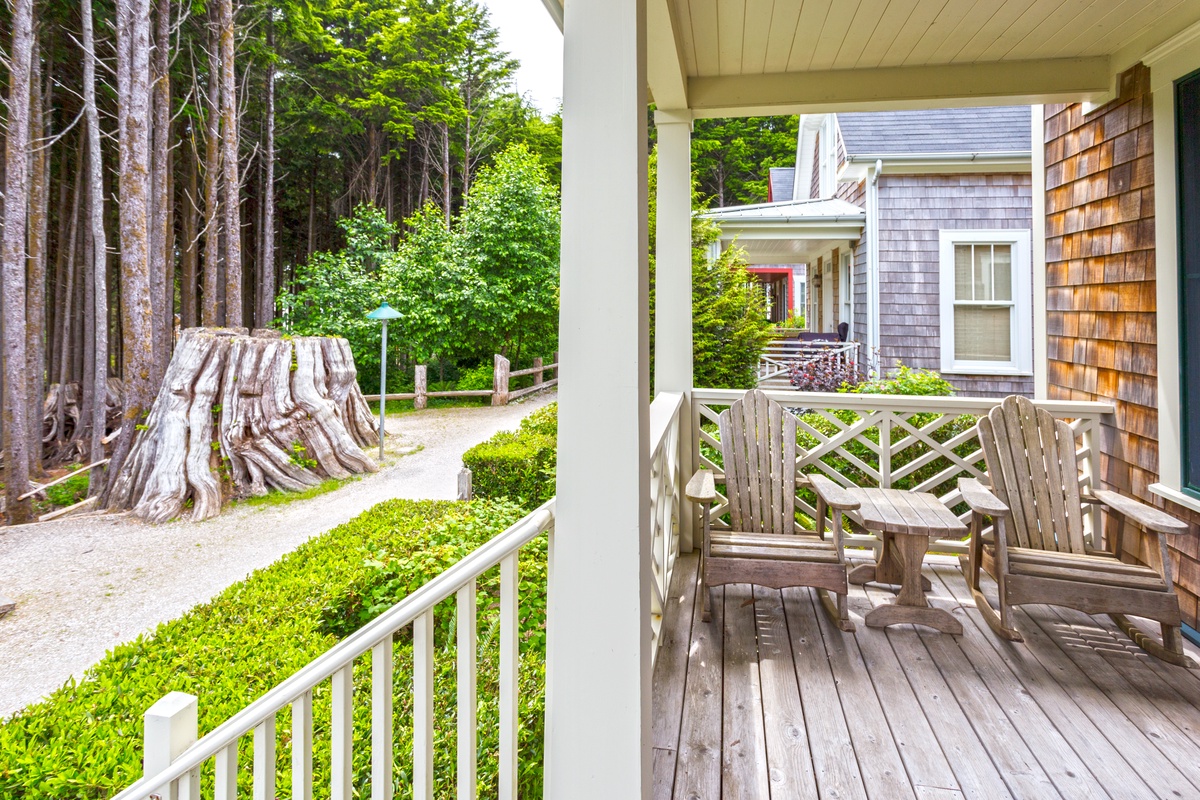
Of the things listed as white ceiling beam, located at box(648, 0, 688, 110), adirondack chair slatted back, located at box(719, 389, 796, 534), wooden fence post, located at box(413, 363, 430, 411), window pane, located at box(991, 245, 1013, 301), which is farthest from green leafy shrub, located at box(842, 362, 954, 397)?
wooden fence post, located at box(413, 363, 430, 411)

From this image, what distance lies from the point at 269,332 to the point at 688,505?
324 centimetres

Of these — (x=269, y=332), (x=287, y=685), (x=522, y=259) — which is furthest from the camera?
(x=522, y=259)

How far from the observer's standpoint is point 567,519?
1.13 meters

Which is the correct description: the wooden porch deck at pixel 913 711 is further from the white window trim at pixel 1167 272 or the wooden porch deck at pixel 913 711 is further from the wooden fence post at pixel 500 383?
the wooden fence post at pixel 500 383

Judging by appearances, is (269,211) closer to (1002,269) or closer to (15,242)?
(15,242)

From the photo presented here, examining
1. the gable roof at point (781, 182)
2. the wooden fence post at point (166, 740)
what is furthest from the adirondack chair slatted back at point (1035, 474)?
the gable roof at point (781, 182)

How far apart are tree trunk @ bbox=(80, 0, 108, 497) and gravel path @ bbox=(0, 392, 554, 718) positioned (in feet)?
1.49

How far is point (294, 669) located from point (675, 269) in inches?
94.7

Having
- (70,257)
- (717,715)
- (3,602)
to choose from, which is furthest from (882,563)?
(70,257)

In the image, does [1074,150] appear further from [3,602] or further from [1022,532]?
[3,602]

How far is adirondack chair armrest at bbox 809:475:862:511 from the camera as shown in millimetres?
2505

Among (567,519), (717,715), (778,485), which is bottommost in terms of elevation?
(717,715)

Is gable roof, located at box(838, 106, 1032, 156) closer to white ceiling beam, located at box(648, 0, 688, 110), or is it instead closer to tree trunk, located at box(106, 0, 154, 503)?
white ceiling beam, located at box(648, 0, 688, 110)

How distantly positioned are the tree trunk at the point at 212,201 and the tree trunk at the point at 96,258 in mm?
839
